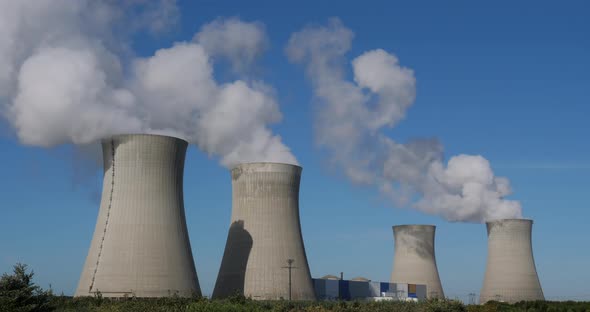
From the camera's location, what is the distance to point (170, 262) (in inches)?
1049

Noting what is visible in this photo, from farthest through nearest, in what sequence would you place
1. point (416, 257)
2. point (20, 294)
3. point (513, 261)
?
point (416, 257) → point (513, 261) → point (20, 294)

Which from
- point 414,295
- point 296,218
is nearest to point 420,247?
point 414,295

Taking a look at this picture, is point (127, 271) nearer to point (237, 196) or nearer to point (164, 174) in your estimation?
point (164, 174)

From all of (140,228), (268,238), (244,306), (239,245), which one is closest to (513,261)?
(268,238)

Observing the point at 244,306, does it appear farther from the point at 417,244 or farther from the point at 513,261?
the point at 417,244

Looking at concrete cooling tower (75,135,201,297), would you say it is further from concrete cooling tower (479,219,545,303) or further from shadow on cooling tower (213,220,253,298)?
concrete cooling tower (479,219,545,303)

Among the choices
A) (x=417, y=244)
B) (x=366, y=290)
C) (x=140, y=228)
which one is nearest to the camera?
(x=140, y=228)

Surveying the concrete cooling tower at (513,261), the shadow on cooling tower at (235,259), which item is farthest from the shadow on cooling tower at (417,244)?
the shadow on cooling tower at (235,259)

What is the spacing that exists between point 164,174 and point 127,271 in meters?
3.69

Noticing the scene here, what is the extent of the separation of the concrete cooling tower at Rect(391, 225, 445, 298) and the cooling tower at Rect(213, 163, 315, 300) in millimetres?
15538

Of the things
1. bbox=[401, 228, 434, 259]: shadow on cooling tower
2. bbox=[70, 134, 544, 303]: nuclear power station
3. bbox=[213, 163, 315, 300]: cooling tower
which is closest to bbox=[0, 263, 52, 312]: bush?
bbox=[70, 134, 544, 303]: nuclear power station

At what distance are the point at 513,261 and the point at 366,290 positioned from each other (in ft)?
32.5

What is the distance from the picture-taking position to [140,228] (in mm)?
26156

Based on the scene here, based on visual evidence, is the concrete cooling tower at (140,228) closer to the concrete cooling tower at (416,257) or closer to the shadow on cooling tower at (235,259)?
the shadow on cooling tower at (235,259)
